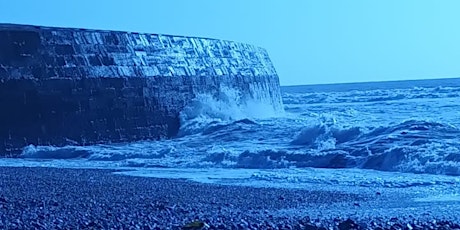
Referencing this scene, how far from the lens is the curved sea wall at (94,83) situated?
12406 millimetres

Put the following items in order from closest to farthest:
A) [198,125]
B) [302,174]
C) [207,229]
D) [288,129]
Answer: [207,229] → [302,174] → [288,129] → [198,125]

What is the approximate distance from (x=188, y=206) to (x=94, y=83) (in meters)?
7.49

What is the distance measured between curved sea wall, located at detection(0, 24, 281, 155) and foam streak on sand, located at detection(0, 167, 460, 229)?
3813 millimetres

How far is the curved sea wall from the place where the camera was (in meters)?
12.4

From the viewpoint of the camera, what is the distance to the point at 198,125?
16.0 metres

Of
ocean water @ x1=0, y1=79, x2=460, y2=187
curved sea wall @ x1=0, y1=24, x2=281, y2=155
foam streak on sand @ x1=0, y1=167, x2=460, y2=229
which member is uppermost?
curved sea wall @ x1=0, y1=24, x2=281, y2=155

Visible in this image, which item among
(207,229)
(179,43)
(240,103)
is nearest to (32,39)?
(179,43)

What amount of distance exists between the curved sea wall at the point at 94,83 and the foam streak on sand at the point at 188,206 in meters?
3.81

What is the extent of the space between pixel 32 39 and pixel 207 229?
841 cm

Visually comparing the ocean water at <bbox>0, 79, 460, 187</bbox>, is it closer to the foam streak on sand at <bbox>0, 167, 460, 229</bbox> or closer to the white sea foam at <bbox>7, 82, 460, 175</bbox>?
the white sea foam at <bbox>7, 82, 460, 175</bbox>

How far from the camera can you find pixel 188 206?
6.43 meters

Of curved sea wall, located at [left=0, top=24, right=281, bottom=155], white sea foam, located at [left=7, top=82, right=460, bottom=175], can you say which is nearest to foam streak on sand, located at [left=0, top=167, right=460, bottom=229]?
white sea foam, located at [left=7, top=82, right=460, bottom=175]

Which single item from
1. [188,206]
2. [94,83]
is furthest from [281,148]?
[188,206]

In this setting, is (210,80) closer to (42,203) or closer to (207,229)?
(42,203)
